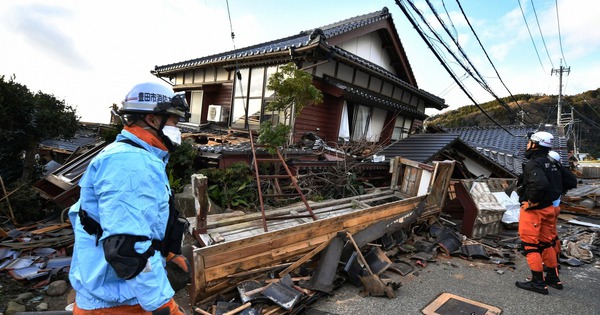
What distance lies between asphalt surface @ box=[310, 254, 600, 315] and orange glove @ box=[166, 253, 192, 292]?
2.27m

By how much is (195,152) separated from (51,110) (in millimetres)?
3353

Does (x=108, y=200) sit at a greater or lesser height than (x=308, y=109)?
lesser

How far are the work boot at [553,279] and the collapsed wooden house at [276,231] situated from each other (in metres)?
2.48

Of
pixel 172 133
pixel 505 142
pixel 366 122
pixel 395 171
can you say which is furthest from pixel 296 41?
pixel 505 142

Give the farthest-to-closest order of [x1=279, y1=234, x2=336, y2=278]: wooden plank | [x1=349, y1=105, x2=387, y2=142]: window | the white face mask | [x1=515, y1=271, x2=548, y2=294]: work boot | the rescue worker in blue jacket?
[x1=349, y1=105, x2=387, y2=142]: window < [x1=515, y1=271, x2=548, y2=294]: work boot < [x1=279, y1=234, x2=336, y2=278]: wooden plank < the white face mask < the rescue worker in blue jacket

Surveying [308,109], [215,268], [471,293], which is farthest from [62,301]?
[308,109]

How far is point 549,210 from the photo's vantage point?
4676 mm

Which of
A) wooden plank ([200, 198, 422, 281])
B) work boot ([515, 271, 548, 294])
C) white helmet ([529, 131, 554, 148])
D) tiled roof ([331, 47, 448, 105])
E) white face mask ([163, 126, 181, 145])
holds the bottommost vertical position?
work boot ([515, 271, 548, 294])

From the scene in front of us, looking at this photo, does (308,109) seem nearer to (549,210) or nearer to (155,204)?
(549,210)

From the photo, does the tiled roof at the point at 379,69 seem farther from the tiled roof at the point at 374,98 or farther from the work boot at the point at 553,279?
the work boot at the point at 553,279

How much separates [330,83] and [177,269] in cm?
842

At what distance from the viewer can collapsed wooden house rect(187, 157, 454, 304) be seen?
3818mm

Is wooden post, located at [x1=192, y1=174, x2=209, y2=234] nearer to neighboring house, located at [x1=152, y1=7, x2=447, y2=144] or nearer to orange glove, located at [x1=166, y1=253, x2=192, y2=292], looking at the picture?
orange glove, located at [x1=166, y1=253, x2=192, y2=292]

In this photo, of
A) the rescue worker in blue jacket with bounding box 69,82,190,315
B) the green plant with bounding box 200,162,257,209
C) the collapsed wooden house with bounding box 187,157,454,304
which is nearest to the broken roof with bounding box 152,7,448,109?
the green plant with bounding box 200,162,257,209
